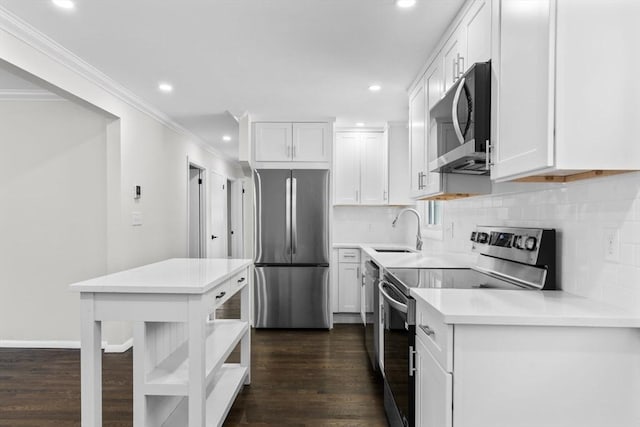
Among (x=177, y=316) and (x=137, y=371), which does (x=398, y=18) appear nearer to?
(x=177, y=316)

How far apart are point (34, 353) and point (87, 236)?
112cm

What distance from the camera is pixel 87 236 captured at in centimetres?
353

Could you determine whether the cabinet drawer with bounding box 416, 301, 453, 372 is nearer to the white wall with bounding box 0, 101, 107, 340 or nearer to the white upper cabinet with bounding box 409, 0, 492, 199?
the white upper cabinet with bounding box 409, 0, 492, 199

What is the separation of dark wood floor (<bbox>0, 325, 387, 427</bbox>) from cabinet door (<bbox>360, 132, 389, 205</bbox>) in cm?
178

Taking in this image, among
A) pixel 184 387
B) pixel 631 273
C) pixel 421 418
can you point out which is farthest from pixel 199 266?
pixel 631 273

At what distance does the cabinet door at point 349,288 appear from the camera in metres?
4.45

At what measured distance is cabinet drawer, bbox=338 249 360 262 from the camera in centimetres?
444

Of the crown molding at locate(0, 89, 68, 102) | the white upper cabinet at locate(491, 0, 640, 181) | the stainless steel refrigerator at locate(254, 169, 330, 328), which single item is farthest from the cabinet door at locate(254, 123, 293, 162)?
the white upper cabinet at locate(491, 0, 640, 181)

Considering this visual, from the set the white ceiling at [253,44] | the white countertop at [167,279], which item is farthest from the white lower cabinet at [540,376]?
the white ceiling at [253,44]

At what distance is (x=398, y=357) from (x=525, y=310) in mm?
821

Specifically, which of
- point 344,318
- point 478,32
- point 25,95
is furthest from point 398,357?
point 25,95

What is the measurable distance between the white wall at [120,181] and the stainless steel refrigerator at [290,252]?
112 centimetres

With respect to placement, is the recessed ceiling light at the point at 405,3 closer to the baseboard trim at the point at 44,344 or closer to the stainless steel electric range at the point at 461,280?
the stainless steel electric range at the point at 461,280

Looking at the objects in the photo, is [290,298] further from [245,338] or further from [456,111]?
[456,111]
